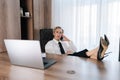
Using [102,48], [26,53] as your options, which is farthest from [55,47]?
[26,53]

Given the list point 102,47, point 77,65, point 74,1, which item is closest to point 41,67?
point 77,65

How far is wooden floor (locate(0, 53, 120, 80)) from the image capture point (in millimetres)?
1318

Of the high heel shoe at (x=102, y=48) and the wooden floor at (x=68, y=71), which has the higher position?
the high heel shoe at (x=102, y=48)

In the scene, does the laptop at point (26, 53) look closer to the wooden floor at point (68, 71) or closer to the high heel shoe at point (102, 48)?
the wooden floor at point (68, 71)

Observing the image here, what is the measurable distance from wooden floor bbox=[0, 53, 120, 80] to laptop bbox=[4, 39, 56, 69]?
51 mm

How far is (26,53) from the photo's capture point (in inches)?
60.9

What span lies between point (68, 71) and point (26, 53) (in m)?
0.42

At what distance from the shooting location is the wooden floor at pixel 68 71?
1318 mm

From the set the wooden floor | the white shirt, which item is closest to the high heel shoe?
the wooden floor

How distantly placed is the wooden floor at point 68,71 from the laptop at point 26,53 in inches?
2.0

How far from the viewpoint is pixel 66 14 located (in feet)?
12.2

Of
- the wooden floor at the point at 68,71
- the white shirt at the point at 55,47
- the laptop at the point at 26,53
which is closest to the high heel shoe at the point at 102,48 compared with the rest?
the wooden floor at the point at 68,71

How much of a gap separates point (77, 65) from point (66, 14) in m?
2.23

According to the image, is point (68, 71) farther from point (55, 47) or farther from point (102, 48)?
point (55, 47)
